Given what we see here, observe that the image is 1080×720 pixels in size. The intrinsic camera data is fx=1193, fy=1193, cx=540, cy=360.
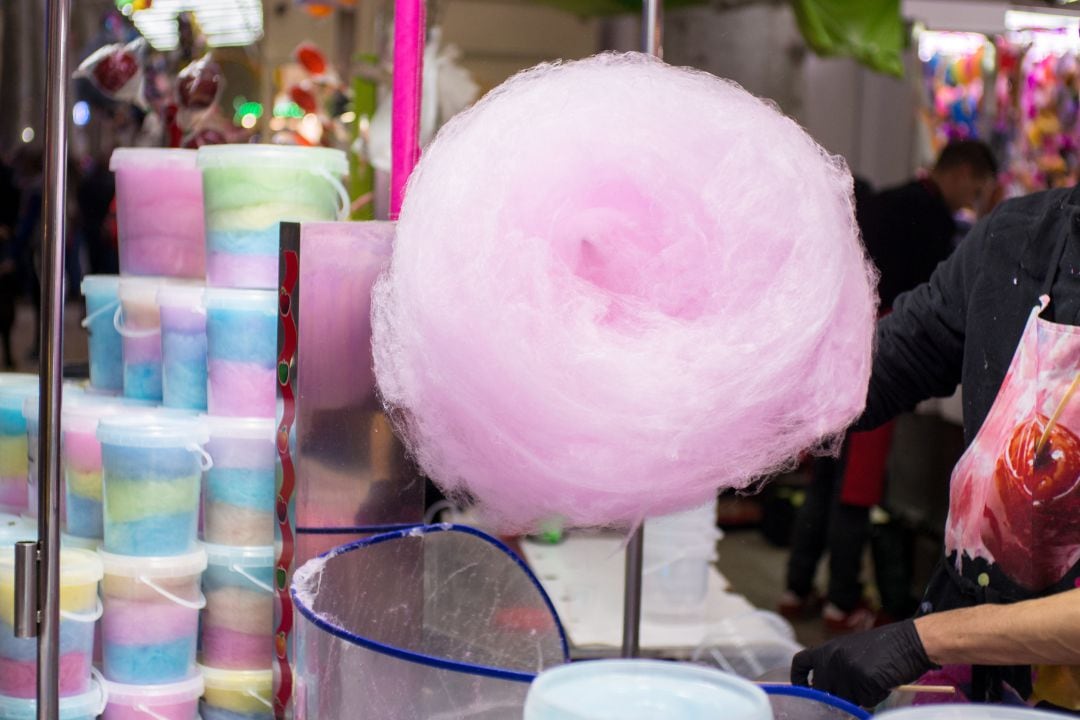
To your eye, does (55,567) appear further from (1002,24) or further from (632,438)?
(1002,24)

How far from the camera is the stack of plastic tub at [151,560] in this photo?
113cm

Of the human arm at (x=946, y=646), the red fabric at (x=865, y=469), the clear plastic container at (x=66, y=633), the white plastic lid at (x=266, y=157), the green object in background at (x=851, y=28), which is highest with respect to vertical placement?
the green object in background at (x=851, y=28)

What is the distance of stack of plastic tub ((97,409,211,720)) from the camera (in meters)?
1.13

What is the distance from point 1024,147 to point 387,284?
4120 mm

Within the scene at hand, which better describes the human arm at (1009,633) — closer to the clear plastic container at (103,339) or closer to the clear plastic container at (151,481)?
the clear plastic container at (151,481)

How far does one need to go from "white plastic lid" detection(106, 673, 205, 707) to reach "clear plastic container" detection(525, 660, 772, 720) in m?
0.62

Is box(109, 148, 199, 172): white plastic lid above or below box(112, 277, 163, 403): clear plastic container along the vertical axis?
above

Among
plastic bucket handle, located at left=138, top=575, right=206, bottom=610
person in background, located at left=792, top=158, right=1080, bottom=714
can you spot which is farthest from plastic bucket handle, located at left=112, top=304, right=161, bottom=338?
person in background, located at left=792, top=158, right=1080, bottom=714

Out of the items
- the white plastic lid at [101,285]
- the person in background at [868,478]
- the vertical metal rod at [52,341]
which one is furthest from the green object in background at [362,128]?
the vertical metal rod at [52,341]

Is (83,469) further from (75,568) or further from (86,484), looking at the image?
(75,568)

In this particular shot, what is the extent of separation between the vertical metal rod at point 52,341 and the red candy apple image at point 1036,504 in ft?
2.69

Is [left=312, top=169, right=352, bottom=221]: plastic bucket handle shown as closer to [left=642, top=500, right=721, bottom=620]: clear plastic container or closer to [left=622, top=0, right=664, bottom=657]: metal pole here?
[left=622, top=0, right=664, bottom=657]: metal pole

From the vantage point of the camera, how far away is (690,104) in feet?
2.61

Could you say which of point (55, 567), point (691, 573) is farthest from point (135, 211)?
point (691, 573)
